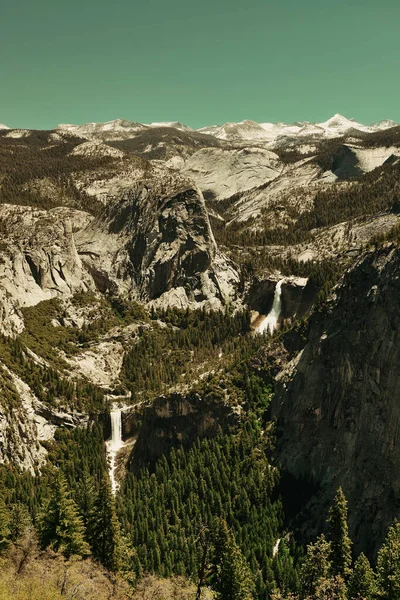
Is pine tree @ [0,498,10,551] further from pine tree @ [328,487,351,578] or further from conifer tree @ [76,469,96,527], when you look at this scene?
pine tree @ [328,487,351,578]

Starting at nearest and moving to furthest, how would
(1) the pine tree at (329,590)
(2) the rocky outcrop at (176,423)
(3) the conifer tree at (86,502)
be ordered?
(1) the pine tree at (329,590) → (3) the conifer tree at (86,502) → (2) the rocky outcrop at (176,423)

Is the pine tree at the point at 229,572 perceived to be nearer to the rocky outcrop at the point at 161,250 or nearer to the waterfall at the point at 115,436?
the waterfall at the point at 115,436

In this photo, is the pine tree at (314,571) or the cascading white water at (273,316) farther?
the cascading white water at (273,316)

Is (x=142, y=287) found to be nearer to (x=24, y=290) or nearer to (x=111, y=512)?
(x=24, y=290)

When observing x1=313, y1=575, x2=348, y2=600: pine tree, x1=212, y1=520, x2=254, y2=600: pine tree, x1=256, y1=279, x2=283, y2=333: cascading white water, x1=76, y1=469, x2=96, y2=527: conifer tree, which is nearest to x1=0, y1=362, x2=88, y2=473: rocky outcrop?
x1=76, y1=469, x2=96, y2=527: conifer tree

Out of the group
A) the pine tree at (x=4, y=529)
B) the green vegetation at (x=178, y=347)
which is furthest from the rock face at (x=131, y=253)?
the pine tree at (x=4, y=529)

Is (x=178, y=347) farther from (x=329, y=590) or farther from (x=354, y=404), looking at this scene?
(x=329, y=590)
